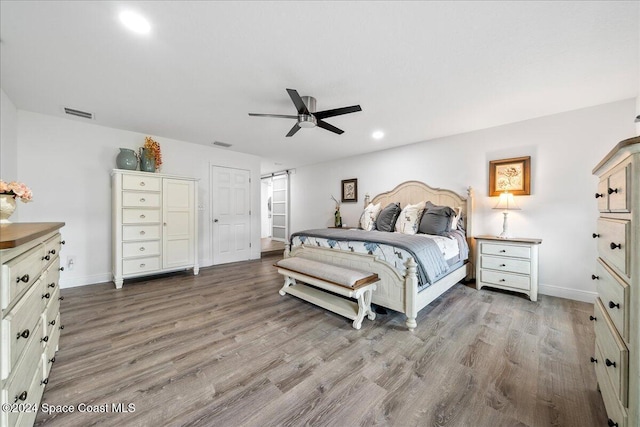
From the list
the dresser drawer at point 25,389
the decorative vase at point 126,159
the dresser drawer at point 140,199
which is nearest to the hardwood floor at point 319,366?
the dresser drawer at point 25,389

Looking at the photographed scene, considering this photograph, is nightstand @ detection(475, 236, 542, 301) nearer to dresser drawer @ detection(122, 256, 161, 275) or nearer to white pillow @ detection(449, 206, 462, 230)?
white pillow @ detection(449, 206, 462, 230)

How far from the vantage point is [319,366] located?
1.67m

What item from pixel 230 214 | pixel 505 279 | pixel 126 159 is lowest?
pixel 505 279

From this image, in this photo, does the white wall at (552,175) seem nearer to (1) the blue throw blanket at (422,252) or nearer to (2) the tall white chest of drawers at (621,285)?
(1) the blue throw blanket at (422,252)

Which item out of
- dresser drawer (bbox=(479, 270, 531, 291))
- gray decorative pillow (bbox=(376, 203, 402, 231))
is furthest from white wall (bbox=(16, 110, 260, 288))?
dresser drawer (bbox=(479, 270, 531, 291))

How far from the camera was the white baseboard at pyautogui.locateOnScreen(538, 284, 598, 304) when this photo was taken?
2.78 metres

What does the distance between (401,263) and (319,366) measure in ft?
3.88

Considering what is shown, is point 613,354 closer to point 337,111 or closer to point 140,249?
point 337,111

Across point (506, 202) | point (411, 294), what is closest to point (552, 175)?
point (506, 202)

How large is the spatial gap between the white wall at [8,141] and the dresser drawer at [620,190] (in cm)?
482

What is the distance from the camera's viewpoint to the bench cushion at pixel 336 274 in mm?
2182

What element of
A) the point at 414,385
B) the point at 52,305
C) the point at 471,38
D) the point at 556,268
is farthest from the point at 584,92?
the point at 52,305

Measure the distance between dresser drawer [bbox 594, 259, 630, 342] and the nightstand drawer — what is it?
1.69 metres

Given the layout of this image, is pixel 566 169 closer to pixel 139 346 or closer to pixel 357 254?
pixel 357 254
